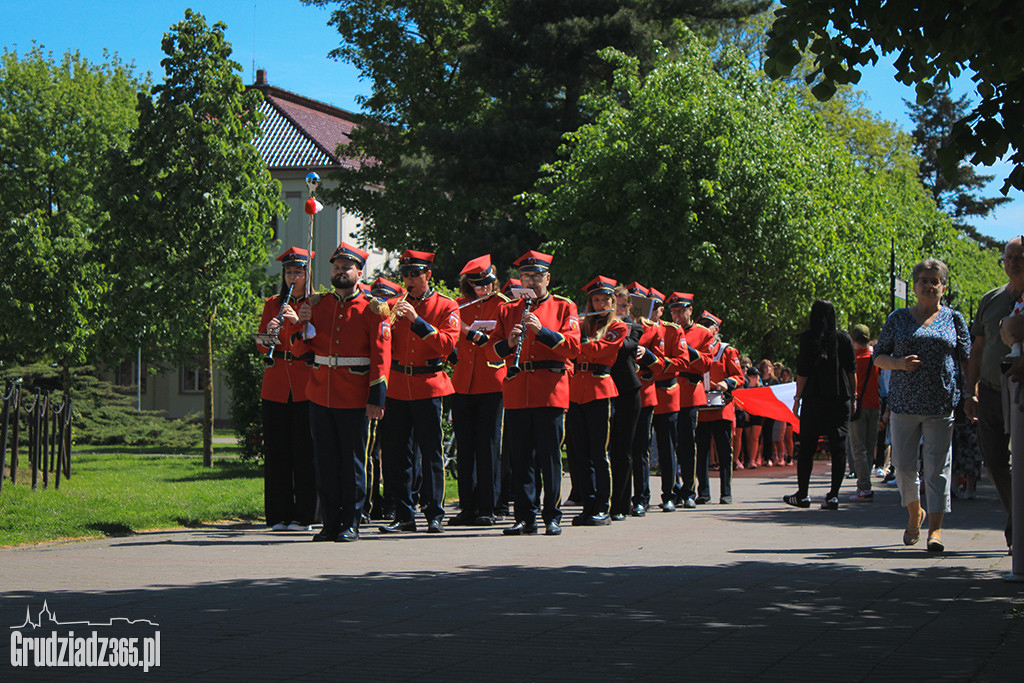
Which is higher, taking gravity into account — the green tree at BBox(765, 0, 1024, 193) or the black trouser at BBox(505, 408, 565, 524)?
the green tree at BBox(765, 0, 1024, 193)

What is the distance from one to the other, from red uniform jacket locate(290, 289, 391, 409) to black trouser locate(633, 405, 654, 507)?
3482 millimetres

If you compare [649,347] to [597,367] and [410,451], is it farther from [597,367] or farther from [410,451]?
[410,451]

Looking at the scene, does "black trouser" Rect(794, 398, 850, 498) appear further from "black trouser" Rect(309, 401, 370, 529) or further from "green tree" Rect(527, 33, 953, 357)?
"green tree" Rect(527, 33, 953, 357)

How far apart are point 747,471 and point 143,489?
36.2 feet

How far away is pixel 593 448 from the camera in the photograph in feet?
38.1

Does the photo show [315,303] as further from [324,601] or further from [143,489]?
[143,489]

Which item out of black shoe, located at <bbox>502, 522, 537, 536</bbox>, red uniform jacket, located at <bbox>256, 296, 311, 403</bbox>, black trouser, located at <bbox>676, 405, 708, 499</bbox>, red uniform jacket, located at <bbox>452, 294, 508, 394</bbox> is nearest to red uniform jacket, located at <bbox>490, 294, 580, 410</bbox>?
red uniform jacket, located at <bbox>452, 294, 508, 394</bbox>

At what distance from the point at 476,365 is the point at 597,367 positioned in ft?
3.50

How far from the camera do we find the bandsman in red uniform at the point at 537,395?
423 inches

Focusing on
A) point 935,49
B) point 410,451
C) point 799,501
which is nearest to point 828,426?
point 799,501

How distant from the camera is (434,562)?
8742 mm

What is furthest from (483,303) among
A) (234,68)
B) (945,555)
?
(234,68)

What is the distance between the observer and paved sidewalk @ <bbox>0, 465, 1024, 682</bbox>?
17.6 ft

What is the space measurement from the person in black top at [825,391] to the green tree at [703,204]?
13.5m
